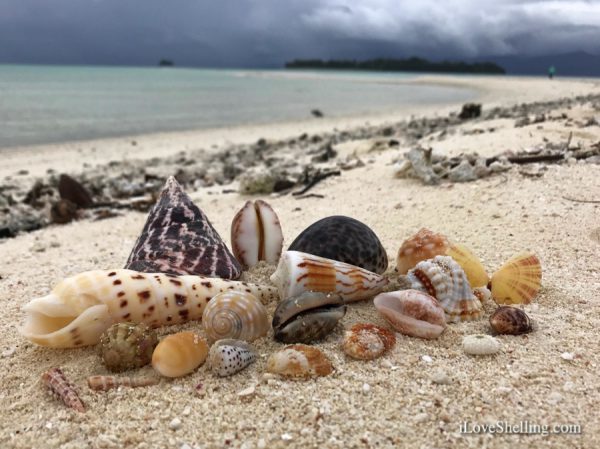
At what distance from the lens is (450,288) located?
2.37 meters

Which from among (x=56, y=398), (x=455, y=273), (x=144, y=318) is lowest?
(x=56, y=398)

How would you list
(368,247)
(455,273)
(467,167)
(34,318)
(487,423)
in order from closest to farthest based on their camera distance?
(487,423) → (34,318) → (455,273) → (368,247) → (467,167)

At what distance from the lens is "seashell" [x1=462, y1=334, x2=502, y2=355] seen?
2.05m

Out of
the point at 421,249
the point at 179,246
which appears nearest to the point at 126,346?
the point at 179,246

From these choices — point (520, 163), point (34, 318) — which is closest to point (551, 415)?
point (34, 318)

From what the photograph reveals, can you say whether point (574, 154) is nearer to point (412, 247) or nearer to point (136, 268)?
point (412, 247)

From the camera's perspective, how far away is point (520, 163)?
5.12 meters

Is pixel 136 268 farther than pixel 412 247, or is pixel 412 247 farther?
pixel 412 247

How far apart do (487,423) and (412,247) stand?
126 centimetres

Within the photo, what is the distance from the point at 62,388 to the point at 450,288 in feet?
5.65

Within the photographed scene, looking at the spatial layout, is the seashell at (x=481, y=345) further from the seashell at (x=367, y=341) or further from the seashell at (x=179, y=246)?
the seashell at (x=179, y=246)

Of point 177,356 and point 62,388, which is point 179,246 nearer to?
point 177,356

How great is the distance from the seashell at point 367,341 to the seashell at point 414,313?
86mm

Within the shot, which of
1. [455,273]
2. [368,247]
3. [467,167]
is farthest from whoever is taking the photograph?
[467,167]
